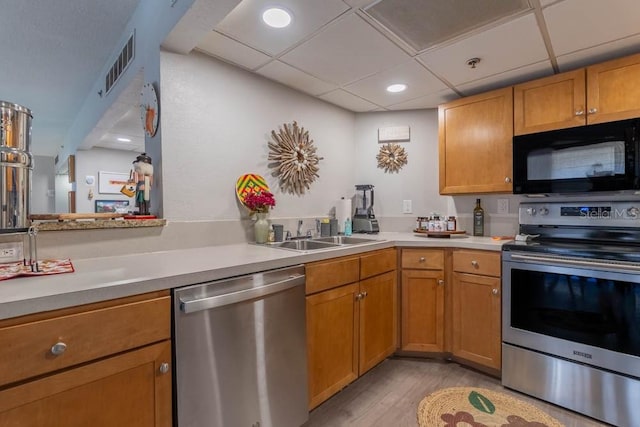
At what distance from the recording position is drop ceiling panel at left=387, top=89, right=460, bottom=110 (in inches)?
100

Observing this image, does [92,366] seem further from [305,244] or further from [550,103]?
[550,103]

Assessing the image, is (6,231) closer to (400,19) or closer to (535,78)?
(400,19)

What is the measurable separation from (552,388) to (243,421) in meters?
1.76

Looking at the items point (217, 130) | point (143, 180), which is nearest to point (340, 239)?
point (217, 130)

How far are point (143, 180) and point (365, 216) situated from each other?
1.84 meters

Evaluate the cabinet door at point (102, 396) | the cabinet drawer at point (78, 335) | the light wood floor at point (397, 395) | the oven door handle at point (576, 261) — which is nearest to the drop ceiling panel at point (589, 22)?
the oven door handle at point (576, 261)

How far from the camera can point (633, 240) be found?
1852 mm

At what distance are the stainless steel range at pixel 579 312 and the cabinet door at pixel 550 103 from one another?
0.56 metres

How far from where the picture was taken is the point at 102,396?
942 mm

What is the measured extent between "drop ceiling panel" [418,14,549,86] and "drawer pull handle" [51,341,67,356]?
2213 mm

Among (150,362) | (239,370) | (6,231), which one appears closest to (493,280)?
(239,370)

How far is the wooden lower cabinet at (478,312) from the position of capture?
2.02 m

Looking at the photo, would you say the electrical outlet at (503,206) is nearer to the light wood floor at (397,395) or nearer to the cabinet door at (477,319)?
the cabinet door at (477,319)

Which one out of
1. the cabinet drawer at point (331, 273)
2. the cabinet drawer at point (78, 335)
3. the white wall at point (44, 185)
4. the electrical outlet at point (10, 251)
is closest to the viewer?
the cabinet drawer at point (78, 335)
